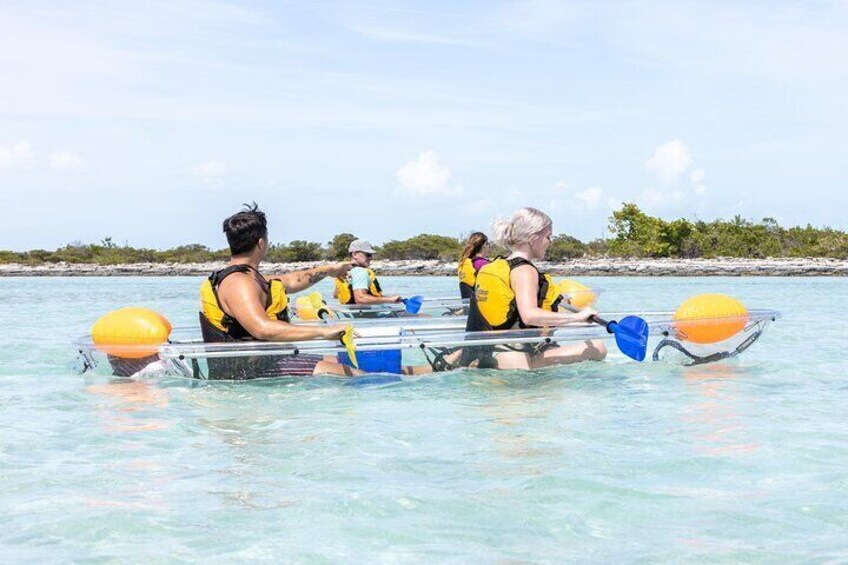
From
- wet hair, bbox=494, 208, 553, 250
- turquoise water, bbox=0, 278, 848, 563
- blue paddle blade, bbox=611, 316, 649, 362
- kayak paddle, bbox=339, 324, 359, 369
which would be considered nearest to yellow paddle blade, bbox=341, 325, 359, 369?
kayak paddle, bbox=339, 324, 359, 369

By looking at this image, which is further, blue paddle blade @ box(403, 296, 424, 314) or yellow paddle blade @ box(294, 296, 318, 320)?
blue paddle blade @ box(403, 296, 424, 314)

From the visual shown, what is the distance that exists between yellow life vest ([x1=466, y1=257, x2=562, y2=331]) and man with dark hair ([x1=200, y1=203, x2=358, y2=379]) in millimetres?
1128

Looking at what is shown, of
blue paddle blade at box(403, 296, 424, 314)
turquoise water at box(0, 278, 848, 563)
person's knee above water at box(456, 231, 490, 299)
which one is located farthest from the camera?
blue paddle blade at box(403, 296, 424, 314)

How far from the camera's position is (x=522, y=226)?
7.18 meters

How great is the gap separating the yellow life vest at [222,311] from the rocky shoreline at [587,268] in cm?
4053

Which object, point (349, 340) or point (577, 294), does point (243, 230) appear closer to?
point (349, 340)

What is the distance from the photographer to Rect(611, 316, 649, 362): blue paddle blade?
7.23 metres

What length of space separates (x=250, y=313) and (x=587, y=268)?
43.5m

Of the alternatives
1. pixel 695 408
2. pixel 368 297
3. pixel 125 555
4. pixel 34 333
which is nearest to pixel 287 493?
Result: pixel 125 555

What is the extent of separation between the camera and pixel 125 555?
353 centimetres

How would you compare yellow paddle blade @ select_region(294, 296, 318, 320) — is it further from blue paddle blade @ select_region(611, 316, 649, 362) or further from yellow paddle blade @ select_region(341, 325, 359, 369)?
blue paddle blade @ select_region(611, 316, 649, 362)

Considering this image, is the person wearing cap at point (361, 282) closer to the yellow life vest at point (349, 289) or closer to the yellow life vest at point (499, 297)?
the yellow life vest at point (349, 289)

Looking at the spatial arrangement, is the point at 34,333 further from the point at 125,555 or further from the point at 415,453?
the point at 125,555

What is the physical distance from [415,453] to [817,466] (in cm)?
203
